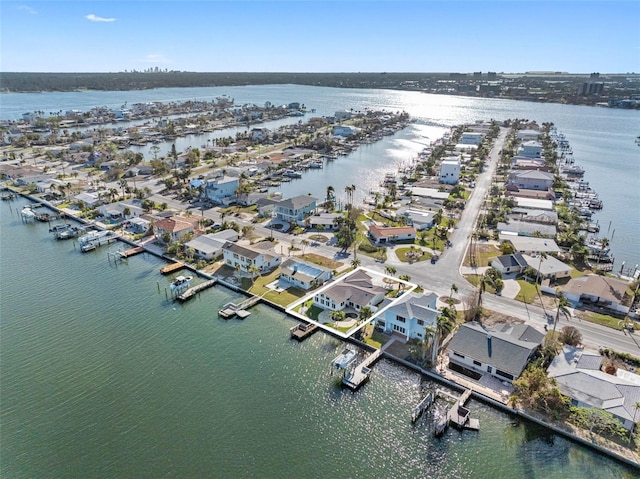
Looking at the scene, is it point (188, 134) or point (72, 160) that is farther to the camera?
point (188, 134)

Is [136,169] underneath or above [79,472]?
above

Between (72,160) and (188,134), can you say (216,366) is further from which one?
(188,134)

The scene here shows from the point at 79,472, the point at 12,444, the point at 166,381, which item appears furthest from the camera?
the point at 166,381

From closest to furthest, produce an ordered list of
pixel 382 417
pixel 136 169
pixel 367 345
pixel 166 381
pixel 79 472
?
pixel 79 472, pixel 382 417, pixel 166 381, pixel 367 345, pixel 136 169

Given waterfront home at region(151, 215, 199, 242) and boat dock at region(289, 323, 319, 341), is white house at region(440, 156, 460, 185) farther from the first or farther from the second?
boat dock at region(289, 323, 319, 341)

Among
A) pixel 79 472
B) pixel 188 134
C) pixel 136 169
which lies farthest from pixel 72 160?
pixel 79 472

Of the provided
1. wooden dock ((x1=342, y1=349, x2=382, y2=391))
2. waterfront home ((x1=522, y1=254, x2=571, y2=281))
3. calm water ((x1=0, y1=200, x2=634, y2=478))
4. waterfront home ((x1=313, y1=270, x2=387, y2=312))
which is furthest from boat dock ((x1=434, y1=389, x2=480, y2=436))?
waterfront home ((x1=522, y1=254, x2=571, y2=281))

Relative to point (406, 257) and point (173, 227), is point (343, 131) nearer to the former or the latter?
point (173, 227)

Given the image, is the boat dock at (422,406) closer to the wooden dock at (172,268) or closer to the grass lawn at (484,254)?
the grass lawn at (484,254)
